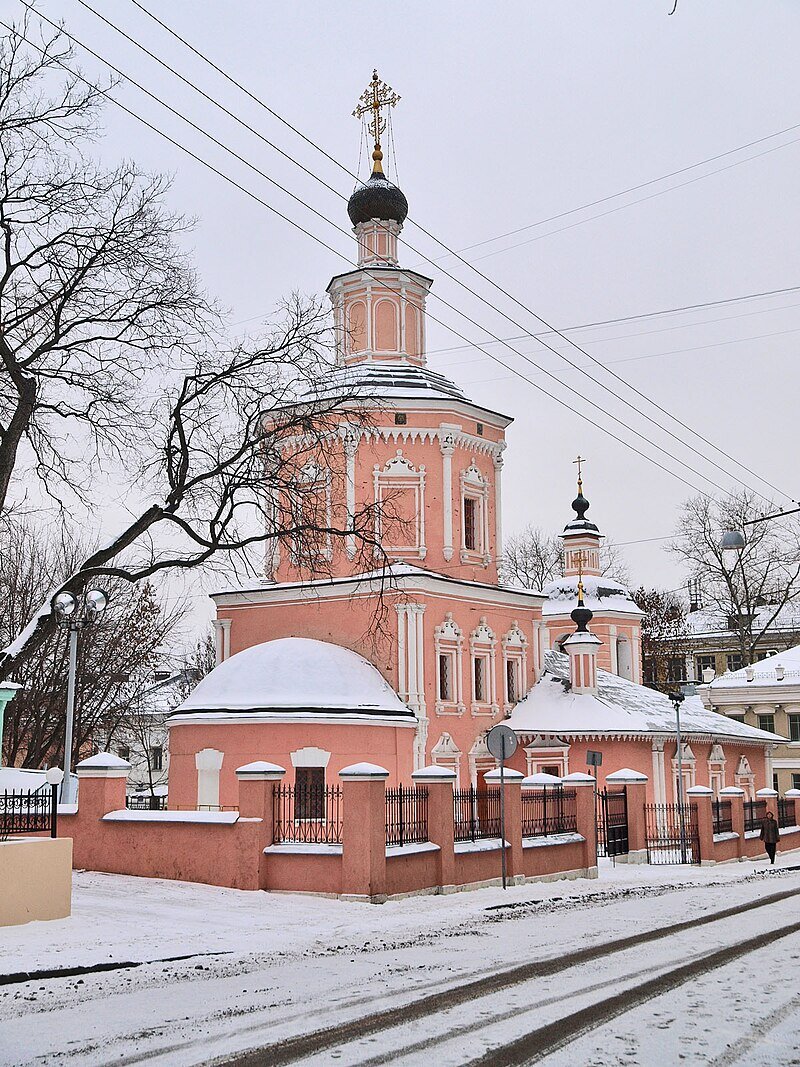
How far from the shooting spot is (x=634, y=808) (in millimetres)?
25109

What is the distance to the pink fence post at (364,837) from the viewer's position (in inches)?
620

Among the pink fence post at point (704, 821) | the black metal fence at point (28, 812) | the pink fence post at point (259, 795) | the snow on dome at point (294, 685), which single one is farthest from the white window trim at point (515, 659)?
the black metal fence at point (28, 812)

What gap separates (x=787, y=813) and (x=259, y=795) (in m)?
23.9

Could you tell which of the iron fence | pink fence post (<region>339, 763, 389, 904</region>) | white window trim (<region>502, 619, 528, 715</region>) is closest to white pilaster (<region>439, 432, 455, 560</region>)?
white window trim (<region>502, 619, 528, 715</region>)

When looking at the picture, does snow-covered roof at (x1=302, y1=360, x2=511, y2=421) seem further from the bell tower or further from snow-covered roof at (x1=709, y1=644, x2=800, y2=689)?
snow-covered roof at (x1=709, y1=644, x2=800, y2=689)

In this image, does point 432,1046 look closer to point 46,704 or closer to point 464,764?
point 464,764

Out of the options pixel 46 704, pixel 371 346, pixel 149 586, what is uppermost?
pixel 371 346

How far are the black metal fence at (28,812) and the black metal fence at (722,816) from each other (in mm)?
17900

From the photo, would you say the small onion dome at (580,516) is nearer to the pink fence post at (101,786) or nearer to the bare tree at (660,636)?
the bare tree at (660,636)

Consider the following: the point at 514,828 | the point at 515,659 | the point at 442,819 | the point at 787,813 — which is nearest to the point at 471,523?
the point at 515,659

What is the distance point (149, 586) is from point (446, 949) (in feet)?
84.8

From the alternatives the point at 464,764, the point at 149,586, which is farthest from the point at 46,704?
the point at 464,764

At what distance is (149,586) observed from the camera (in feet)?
118

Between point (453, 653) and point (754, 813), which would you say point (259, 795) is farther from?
point (754, 813)
